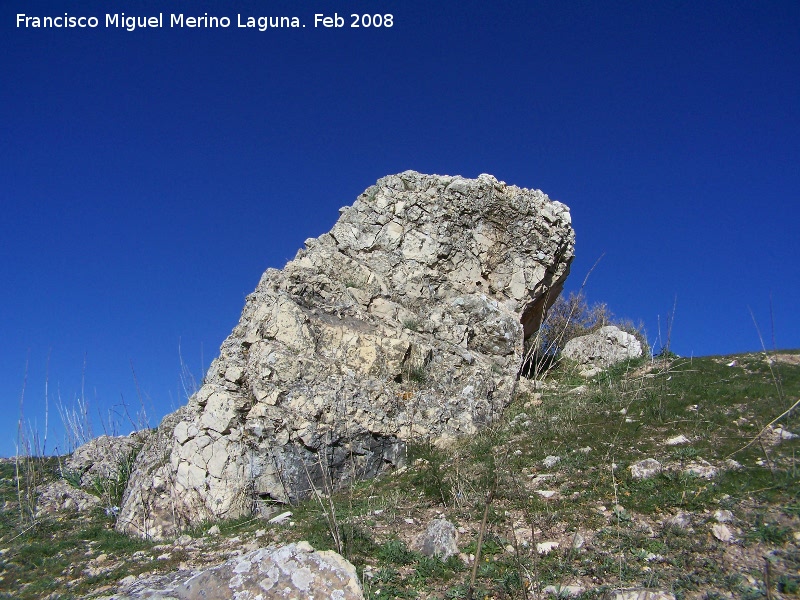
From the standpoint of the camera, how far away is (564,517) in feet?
17.2

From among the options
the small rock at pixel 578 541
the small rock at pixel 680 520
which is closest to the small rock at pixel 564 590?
the small rock at pixel 578 541

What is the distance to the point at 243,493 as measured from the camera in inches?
279

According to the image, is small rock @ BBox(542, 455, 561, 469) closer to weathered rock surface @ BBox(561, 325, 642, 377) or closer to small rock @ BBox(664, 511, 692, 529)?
small rock @ BBox(664, 511, 692, 529)

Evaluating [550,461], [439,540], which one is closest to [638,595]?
[439,540]

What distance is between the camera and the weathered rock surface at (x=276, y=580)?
12.3 ft

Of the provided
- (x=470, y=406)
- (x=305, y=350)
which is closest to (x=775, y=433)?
(x=470, y=406)

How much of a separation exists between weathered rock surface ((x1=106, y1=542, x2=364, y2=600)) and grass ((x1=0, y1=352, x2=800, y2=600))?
26.8 inches

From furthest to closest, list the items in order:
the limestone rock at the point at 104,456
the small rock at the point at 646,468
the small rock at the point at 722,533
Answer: the limestone rock at the point at 104,456, the small rock at the point at 646,468, the small rock at the point at 722,533

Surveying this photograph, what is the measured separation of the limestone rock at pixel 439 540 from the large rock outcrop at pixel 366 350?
164 cm

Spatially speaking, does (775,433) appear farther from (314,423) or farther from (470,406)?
(314,423)

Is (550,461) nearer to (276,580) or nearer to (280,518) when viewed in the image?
(280,518)

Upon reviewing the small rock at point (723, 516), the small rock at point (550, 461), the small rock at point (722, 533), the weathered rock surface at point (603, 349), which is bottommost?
the small rock at point (722, 533)

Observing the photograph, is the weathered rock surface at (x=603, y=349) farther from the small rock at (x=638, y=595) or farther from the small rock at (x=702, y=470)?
the small rock at (x=638, y=595)

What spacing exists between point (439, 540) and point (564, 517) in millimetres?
1206
